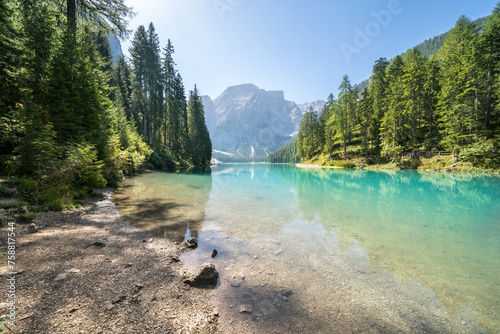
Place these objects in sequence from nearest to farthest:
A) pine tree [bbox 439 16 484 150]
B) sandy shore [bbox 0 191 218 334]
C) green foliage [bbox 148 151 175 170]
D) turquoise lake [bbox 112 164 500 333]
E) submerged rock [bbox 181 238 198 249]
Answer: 1. sandy shore [bbox 0 191 218 334]
2. turquoise lake [bbox 112 164 500 333]
3. submerged rock [bbox 181 238 198 249]
4. pine tree [bbox 439 16 484 150]
5. green foliage [bbox 148 151 175 170]

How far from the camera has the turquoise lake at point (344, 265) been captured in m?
3.13

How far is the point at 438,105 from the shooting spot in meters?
35.8

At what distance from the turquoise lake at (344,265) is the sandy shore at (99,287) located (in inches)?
22.7

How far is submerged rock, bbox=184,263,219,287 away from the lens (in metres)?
3.80

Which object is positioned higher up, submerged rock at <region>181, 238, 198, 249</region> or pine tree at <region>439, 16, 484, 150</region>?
pine tree at <region>439, 16, 484, 150</region>

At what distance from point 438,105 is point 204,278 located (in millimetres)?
50729

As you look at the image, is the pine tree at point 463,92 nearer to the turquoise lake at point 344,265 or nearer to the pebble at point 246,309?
the turquoise lake at point 344,265

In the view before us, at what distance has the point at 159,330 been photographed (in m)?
2.40

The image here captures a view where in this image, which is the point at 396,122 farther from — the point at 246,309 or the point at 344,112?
the point at 246,309

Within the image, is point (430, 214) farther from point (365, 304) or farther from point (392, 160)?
point (392, 160)

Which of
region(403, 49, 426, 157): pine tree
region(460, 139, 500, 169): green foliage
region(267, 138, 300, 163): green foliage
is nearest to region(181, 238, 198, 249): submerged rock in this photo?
region(460, 139, 500, 169): green foliage

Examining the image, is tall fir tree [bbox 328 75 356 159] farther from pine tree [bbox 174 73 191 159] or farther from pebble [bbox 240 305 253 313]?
pebble [bbox 240 305 253 313]

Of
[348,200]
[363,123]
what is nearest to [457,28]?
[363,123]

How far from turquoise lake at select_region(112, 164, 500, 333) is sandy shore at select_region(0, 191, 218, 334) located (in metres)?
0.58
